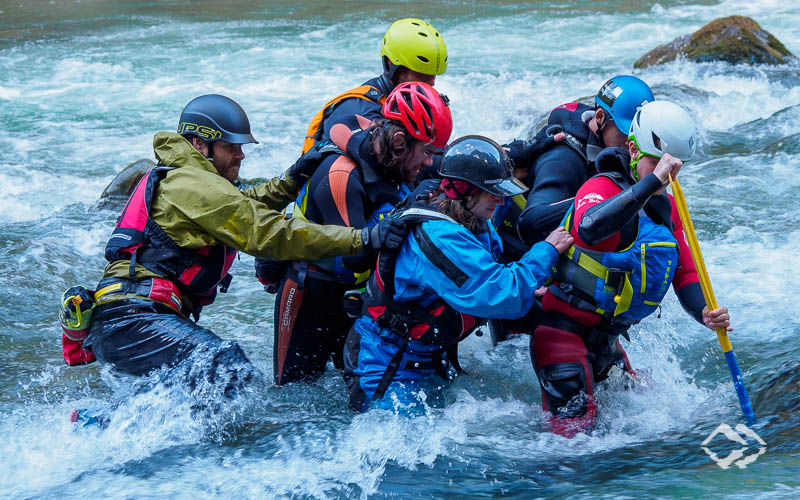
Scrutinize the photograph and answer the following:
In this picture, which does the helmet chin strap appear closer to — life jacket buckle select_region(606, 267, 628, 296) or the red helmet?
life jacket buckle select_region(606, 267, 628, 296)

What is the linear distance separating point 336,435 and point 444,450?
1.93ft

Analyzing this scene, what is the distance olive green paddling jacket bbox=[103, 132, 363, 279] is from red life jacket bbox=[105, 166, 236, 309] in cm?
8

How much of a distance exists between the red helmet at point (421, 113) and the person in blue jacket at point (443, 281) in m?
0.23

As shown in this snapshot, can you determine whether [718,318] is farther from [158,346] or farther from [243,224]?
[158,346]

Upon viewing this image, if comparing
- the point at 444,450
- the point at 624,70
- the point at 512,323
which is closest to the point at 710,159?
the point at 624,70

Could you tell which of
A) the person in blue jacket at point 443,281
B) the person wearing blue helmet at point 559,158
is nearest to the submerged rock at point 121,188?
the person wearing blue helmet at point 559,158

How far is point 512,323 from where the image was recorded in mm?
4582

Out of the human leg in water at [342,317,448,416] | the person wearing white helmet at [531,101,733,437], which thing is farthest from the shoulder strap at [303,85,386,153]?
the person wearing white helmet at [531,101,733,437]

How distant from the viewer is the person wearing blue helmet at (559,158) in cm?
428

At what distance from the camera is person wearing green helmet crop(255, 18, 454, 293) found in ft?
15.8

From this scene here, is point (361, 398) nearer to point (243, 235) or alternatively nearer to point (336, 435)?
point (336, 435)

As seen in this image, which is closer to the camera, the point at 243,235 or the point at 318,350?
the point at 243,235

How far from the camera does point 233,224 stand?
4.15 metres

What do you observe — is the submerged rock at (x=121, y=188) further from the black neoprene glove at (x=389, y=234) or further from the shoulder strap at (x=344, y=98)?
the black neoprene glove at (x=389, y=234)
